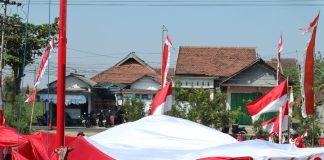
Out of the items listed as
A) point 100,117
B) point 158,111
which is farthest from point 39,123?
point 158,111

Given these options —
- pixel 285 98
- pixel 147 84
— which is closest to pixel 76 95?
pixel 147 84

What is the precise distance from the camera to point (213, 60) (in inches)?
1737

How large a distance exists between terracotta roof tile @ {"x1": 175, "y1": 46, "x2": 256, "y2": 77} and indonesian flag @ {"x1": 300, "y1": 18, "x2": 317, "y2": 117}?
85.8ft

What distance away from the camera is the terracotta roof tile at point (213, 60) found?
42.3m

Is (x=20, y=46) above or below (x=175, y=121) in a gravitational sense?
above

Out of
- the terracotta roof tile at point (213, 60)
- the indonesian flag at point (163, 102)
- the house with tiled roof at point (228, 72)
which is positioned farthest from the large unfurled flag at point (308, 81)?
the terracotta roof tile at point (213, 60)

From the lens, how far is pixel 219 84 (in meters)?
40.9

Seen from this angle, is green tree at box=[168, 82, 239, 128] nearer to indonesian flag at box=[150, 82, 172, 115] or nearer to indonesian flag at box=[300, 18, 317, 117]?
→ indonesian flag at box=[150, 82, 172, 115]

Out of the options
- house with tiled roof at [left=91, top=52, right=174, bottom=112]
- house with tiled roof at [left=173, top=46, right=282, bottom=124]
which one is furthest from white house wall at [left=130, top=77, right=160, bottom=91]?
house with tiled roof at [left=173, top=46, right=282, bottom=124]

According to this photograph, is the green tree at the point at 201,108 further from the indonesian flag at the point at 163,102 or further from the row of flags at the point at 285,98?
the indonesian flag at the point at 163,102

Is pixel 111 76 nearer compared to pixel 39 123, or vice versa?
pixel 39 123

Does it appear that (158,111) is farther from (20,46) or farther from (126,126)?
(20,46)

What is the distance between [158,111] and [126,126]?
195 inches

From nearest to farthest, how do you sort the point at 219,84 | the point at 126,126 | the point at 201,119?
1. the point at 126,126
2. the point at 201,119
3. the point at 219,84
